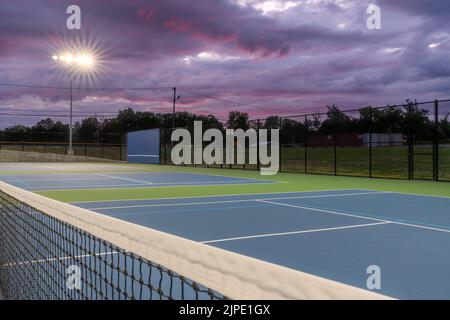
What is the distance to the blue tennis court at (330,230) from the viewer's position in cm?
498

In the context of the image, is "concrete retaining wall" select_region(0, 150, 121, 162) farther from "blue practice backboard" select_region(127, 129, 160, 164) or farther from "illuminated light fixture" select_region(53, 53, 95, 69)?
"illuminated light fixture" select_region(53, 53, 95, 69)

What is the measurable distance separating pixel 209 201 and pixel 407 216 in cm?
448

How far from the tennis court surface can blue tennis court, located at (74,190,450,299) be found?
0.02 metres

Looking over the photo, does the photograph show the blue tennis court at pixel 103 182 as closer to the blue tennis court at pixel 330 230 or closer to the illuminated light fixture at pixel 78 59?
the blue tennis court at pixel 330 230

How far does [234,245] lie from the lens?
20.7 feet

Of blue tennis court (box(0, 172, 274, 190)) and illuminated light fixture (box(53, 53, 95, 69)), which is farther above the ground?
illuminated light fixture (box(53, 53, 95, 69))

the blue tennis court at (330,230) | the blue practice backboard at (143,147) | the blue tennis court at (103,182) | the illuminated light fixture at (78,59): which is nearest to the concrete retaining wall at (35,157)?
the blue practice backboard at (143,147)

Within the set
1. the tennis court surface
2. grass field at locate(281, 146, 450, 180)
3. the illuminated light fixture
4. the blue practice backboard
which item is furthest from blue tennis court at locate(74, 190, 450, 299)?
the illuminated light fixture

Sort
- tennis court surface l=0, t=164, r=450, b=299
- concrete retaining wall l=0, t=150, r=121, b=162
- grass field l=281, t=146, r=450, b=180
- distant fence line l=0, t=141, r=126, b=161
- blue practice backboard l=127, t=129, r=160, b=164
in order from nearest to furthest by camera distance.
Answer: tennis court surface l=0, t=164, r=450, b=299 → grass field l=281, t=146, r=450, b=180 → blue practice backboard l=127, t=129, r=160, b=164 → concrete retaining wall l=0, t=150, r=121, b=162 → distant fence line l=0, t=141, r=126, b=161

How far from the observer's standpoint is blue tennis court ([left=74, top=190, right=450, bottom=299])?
4980 mm

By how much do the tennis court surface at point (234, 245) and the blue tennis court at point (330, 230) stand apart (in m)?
0.02

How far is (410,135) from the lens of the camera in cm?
1828

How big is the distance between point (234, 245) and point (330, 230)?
6.23 feet
